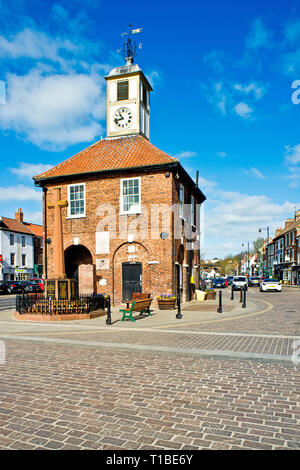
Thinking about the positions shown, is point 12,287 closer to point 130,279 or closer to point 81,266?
point 81,266

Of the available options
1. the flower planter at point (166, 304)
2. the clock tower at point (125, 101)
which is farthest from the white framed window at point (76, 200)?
the flower planter at point (166, 304)

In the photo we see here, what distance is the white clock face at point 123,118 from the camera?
22688 mm

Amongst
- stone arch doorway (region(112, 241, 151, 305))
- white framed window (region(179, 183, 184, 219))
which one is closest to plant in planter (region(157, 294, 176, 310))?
stone arch doorway (region(112, 241, 151, 305))

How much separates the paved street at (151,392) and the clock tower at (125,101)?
16.1m

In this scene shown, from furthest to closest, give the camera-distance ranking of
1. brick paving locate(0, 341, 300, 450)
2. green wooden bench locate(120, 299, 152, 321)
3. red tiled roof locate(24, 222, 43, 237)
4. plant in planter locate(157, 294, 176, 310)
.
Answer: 1. red tiled roof locate(24, 222, 43, 237)
2. plant in planter locate(157, 294, 176, 310)
3. green wooden bench locate(120, 299, 152, 321)
4. brick paving locate(0, 341, 300, 450)

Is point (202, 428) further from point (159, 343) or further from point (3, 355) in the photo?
point (3, 355)

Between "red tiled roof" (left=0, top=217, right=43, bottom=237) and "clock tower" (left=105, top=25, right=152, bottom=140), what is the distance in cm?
3162

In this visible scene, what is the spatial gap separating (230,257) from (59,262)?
476 ft

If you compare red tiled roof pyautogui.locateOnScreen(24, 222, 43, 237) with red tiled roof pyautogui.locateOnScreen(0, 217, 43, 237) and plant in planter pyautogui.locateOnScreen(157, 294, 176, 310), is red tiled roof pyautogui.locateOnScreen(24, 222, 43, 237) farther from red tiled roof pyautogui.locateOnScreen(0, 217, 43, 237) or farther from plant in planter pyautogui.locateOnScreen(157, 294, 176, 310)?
plant in planter pyautogui.locateOnScreen(157, 294, 176, 310)

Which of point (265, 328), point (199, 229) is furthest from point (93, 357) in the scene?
point (199, 229)

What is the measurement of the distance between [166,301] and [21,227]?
41.8m

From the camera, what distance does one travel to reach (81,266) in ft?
69.5

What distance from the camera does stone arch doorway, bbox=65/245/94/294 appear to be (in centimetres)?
2092

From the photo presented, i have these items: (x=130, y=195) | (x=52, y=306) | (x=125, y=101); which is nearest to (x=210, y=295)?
(x=130, y=195)
